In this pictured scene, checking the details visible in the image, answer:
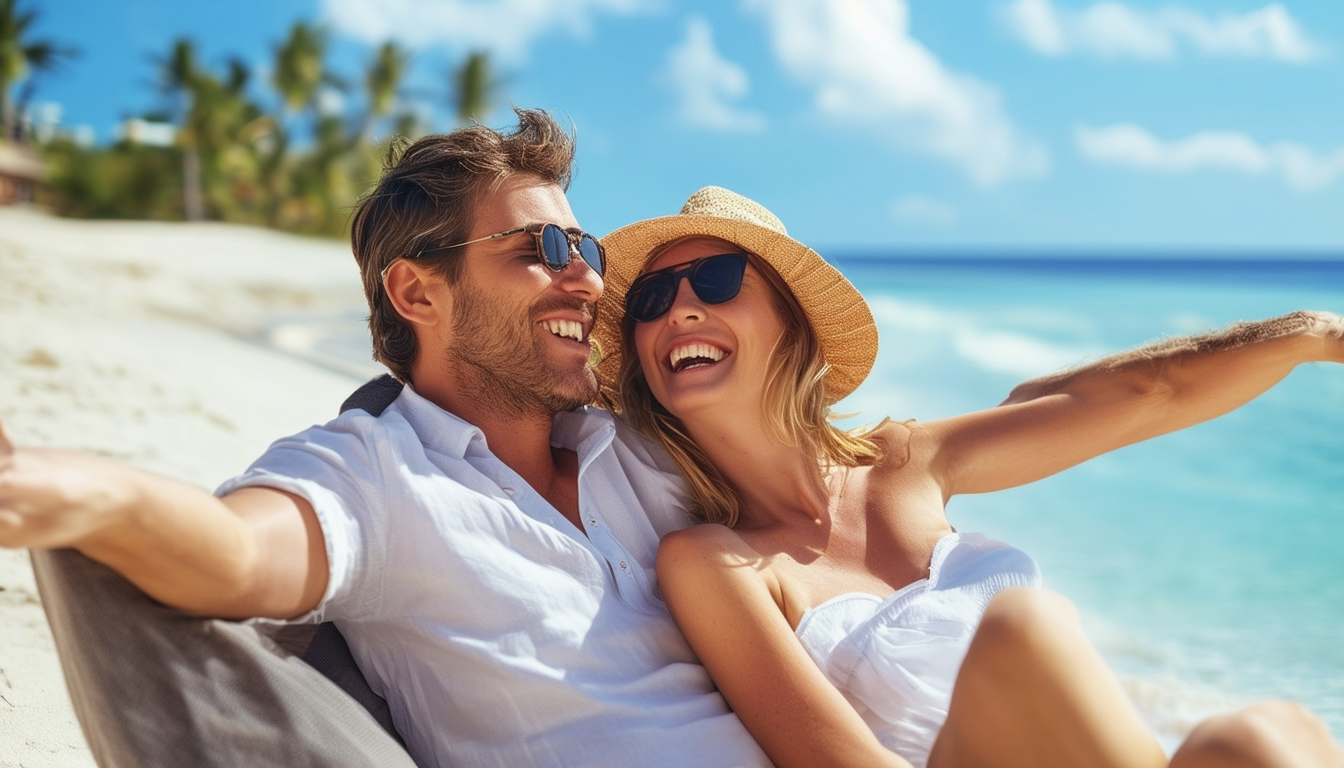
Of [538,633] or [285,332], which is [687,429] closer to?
[538,633]

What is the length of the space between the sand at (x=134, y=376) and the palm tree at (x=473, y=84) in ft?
112

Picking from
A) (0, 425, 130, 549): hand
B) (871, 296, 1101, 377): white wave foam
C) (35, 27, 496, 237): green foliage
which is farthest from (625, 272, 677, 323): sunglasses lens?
(35, 27, 496, 237): green foliage

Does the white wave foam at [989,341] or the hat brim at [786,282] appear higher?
the hat brim at [786,282]

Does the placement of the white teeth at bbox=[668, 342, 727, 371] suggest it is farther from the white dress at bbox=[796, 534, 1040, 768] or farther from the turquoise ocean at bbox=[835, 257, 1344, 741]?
the turquoise ocean at bbox=[835, 257, 1344, 741]

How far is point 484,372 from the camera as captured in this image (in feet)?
9.94

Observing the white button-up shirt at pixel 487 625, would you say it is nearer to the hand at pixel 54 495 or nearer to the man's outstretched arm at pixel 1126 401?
the hand at pixel 54 495

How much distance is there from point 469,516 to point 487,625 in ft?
0.80

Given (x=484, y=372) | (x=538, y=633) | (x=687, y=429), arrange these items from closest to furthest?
(x=538, y=633)
(x=484, y=372)
(x=687, y=429)

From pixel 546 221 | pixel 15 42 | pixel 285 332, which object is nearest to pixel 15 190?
pixel 15 42

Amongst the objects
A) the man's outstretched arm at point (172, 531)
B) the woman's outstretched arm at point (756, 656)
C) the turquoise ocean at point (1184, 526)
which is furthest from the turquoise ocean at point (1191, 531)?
the man's outstretched arm at point (172, 531)

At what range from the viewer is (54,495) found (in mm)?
1634

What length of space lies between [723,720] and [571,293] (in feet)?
4.06

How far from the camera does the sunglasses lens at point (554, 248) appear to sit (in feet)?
10.1

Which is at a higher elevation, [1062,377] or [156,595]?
[1062,377]
